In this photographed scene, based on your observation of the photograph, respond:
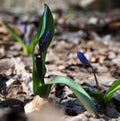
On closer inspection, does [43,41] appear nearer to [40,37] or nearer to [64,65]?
[40,37]

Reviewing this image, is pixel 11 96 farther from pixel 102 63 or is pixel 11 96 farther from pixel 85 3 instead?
pixel 85 3

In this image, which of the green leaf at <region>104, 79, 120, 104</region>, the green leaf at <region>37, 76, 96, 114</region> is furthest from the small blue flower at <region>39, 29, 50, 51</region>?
the green leaf at <region>104, 79, 120, 104</region>

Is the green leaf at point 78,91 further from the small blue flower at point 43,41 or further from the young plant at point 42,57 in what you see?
the small blue flower at point 43,41

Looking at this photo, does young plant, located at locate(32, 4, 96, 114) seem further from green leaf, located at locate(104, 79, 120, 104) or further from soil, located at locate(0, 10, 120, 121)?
green leaf, located at locate(104, 79, 120, 104)

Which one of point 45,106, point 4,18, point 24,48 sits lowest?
point 45,106

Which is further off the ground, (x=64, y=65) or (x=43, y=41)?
(x=43, y=41)

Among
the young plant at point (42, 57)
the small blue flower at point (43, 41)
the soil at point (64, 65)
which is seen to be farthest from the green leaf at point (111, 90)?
the small blue flower at point (43, 41)

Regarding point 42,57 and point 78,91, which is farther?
point 42,57

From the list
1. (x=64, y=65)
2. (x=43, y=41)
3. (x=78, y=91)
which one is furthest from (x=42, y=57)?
(x=64, y=65)

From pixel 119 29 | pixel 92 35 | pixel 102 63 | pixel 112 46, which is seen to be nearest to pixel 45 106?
pixel 102 63
